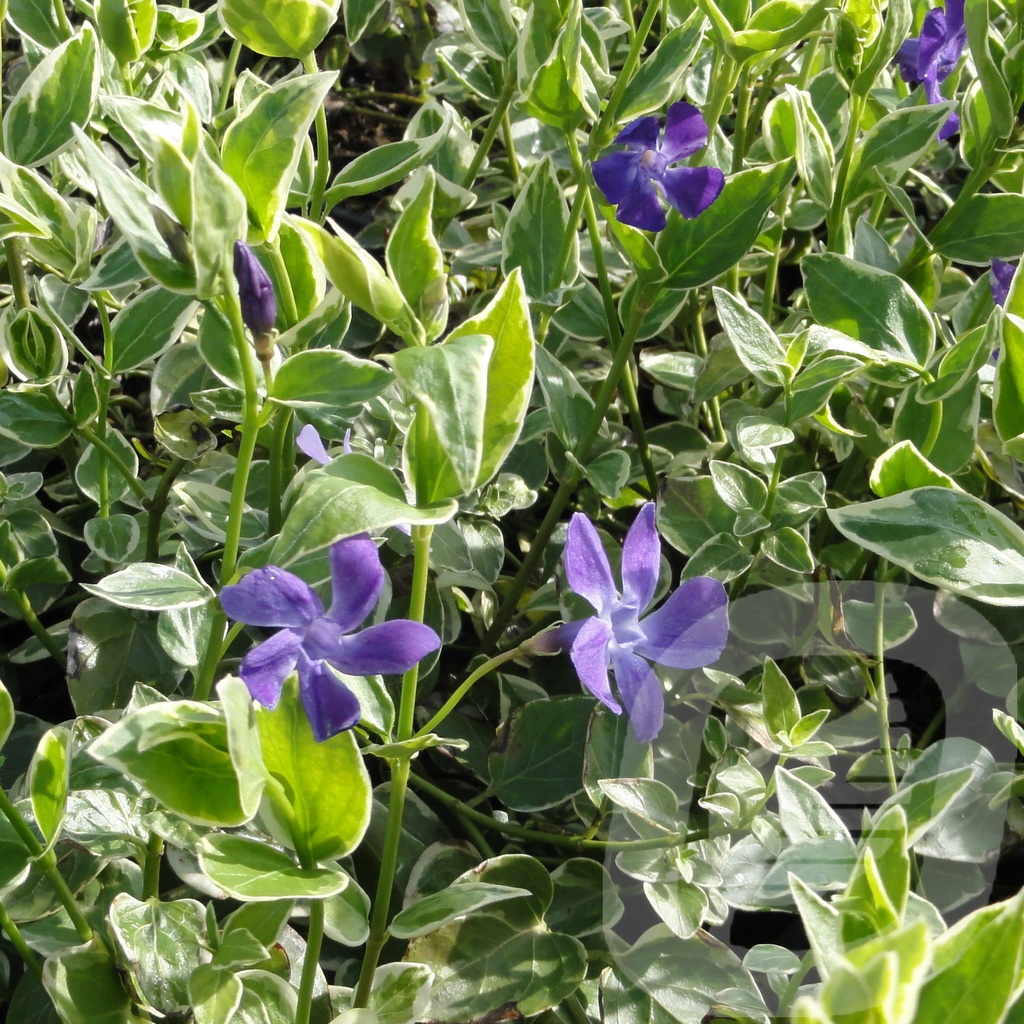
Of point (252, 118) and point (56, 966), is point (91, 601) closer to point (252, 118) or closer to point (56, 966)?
point (56, 966)

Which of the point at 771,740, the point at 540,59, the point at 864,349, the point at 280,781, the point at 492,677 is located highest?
the point at 540,59

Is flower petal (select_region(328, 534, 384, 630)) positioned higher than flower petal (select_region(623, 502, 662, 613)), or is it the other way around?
flower petal (select_region(328, 534, 384, 630))

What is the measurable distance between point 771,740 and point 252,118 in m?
0.64

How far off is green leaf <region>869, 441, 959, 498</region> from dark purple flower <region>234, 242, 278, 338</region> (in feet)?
1.61

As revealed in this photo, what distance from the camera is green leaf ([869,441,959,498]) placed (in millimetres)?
838

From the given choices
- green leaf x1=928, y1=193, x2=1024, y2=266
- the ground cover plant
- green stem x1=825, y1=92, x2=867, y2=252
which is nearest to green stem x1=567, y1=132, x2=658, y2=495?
the ground cover plant

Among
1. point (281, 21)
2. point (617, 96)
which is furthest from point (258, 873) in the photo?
point (617, 96)

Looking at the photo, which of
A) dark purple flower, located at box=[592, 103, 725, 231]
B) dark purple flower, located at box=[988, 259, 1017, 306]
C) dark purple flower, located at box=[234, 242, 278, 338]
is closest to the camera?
dark purple flower, located at box=[234, 242, 278, 338]

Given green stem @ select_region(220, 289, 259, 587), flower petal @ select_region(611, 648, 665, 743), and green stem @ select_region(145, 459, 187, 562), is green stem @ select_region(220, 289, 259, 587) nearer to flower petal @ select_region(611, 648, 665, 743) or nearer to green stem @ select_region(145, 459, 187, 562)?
flower petal @ select_region(611, 648, 665, 743)

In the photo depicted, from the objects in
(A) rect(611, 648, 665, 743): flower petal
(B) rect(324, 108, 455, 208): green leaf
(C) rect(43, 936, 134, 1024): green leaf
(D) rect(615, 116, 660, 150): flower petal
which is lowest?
(C) rect(43, 936, 134, 1024): green leaf

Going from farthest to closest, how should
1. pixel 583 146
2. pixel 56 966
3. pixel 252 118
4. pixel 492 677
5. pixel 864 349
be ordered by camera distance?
1. pixel 583 146
2. pixel 492 677
3. pixel 864 349
4. pixel 56 966
5. pixel 252 118

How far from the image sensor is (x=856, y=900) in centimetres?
53

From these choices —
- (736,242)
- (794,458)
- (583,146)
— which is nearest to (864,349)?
(736,242)

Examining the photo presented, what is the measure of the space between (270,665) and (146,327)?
57 cm
